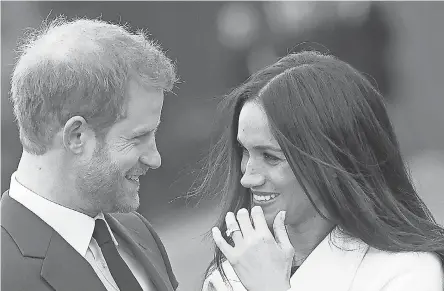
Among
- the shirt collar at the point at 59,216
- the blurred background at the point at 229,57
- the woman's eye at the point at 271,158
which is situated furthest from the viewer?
the blurred background at the point at 229,57

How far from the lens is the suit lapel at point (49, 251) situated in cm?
268

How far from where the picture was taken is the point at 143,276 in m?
3.08

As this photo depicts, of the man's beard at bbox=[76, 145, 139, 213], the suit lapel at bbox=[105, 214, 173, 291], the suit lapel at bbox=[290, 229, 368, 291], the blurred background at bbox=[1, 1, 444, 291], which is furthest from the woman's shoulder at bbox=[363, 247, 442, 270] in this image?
the blurred background at bbox=[1, 1, 444, 291]

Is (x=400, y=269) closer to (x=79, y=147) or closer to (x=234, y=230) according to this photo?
(x=234, y=230)

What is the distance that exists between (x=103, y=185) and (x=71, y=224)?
18cm

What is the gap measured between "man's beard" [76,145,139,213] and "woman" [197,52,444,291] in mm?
397

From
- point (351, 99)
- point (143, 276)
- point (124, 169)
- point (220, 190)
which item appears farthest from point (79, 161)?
point (351, 99)

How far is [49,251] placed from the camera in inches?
107

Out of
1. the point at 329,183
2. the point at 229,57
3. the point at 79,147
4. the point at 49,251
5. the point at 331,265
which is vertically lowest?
the point at 229,57

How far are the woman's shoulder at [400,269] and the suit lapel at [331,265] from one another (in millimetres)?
56

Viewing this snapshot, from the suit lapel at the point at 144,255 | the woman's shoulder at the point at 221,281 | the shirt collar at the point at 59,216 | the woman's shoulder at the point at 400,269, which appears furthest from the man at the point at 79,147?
the woman's shoulder at the point at 400,269

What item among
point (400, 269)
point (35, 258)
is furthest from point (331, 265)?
point (35, 258)

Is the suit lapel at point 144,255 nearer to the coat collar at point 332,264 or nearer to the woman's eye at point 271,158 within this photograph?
the coat collar at point 332,264

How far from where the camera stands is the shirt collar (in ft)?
9.12
